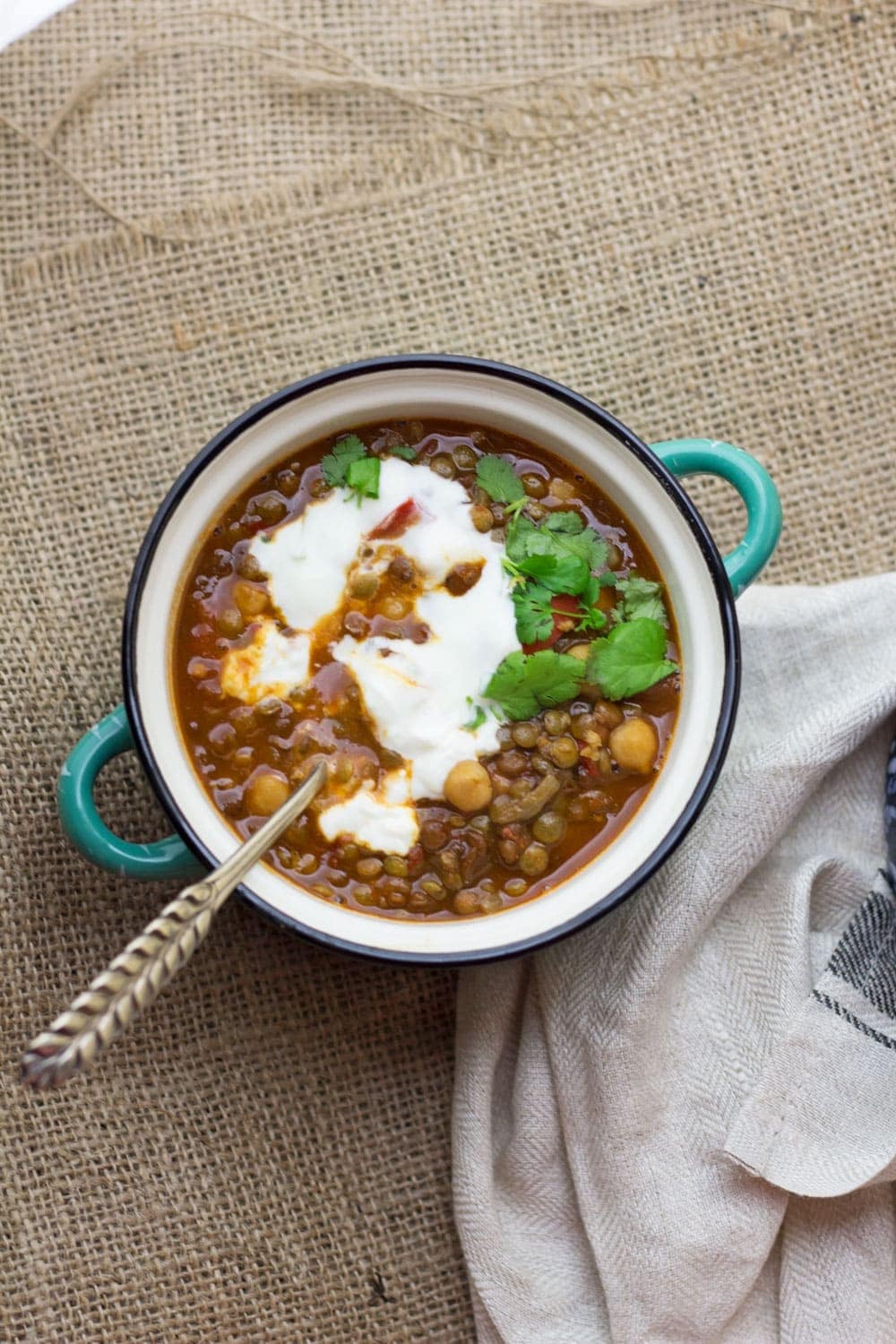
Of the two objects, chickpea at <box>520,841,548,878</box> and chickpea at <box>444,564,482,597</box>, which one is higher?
chickpea at <box>444,564,482,597</box>

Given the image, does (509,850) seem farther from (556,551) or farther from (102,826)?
(102,826)

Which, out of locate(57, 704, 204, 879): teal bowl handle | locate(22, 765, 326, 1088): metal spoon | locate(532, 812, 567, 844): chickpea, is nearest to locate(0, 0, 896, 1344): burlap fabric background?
locate(57, 704, 204, 879): teal bowl handle

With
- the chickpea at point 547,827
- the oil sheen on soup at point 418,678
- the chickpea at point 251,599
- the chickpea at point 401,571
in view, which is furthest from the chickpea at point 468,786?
the chickpea at point 251,599

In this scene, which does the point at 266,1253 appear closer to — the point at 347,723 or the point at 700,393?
the point at 347,723

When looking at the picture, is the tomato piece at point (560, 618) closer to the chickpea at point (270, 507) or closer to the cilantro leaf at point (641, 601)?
the cilantro leaf at point (641, 601)

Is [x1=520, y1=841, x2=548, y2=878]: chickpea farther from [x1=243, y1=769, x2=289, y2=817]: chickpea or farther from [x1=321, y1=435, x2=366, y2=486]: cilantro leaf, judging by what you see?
[x1=321, y1=435, x2=366, y2=486]: cilantro leaf

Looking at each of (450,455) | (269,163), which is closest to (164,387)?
(269,163)
